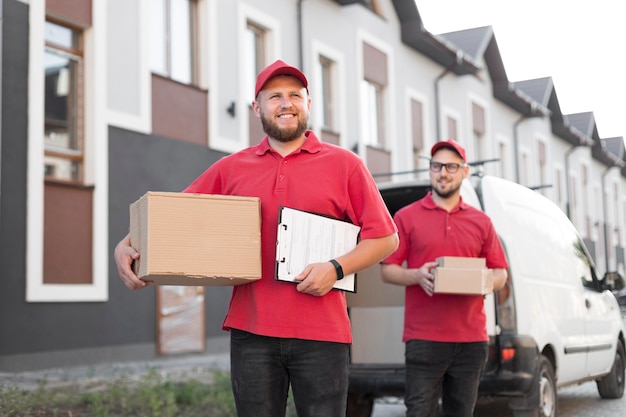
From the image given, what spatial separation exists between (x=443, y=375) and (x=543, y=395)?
1947 millimetres

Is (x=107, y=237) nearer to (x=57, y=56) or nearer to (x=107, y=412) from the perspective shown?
(x=57, y=56)

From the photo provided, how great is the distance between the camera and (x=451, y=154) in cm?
566

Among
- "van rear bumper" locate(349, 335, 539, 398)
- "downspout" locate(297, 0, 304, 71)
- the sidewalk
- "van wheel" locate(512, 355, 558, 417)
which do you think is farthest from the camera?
"downspout" locate(297, 0, 304, 71)

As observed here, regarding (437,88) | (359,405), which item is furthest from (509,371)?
(437,88)

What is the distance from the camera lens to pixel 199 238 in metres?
3.33

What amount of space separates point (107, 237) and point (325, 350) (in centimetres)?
1101

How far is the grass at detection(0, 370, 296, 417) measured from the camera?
727 centimetres

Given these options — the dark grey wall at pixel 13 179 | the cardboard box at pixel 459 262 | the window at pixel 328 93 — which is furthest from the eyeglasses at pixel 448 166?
the window at pixel 328 93

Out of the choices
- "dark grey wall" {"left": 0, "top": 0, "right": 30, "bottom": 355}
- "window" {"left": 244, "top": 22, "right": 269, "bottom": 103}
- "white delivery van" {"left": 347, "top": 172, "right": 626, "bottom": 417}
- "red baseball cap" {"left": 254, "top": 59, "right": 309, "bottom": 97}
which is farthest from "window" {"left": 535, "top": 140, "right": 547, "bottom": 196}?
"red baseball cap" {"left": 254, "top": 59, "right": 309, "bottom": 97}

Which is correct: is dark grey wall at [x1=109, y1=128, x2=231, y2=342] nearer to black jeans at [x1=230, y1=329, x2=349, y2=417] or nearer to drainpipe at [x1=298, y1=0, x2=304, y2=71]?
drainpipe at [x1=298, y1=0, x2=304, y2=71]

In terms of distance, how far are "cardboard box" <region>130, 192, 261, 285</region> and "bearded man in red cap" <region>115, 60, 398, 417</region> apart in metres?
0.09

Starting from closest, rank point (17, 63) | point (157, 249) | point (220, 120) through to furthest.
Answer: point (157, 249) < point (17, 63) < point (220, 120)

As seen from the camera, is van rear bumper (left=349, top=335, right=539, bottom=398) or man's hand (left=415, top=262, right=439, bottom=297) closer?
man's hand (left=415, top=262, right=439, bottom=297)

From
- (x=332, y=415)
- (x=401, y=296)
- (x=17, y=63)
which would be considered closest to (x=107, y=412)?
(x=401, y=296)
